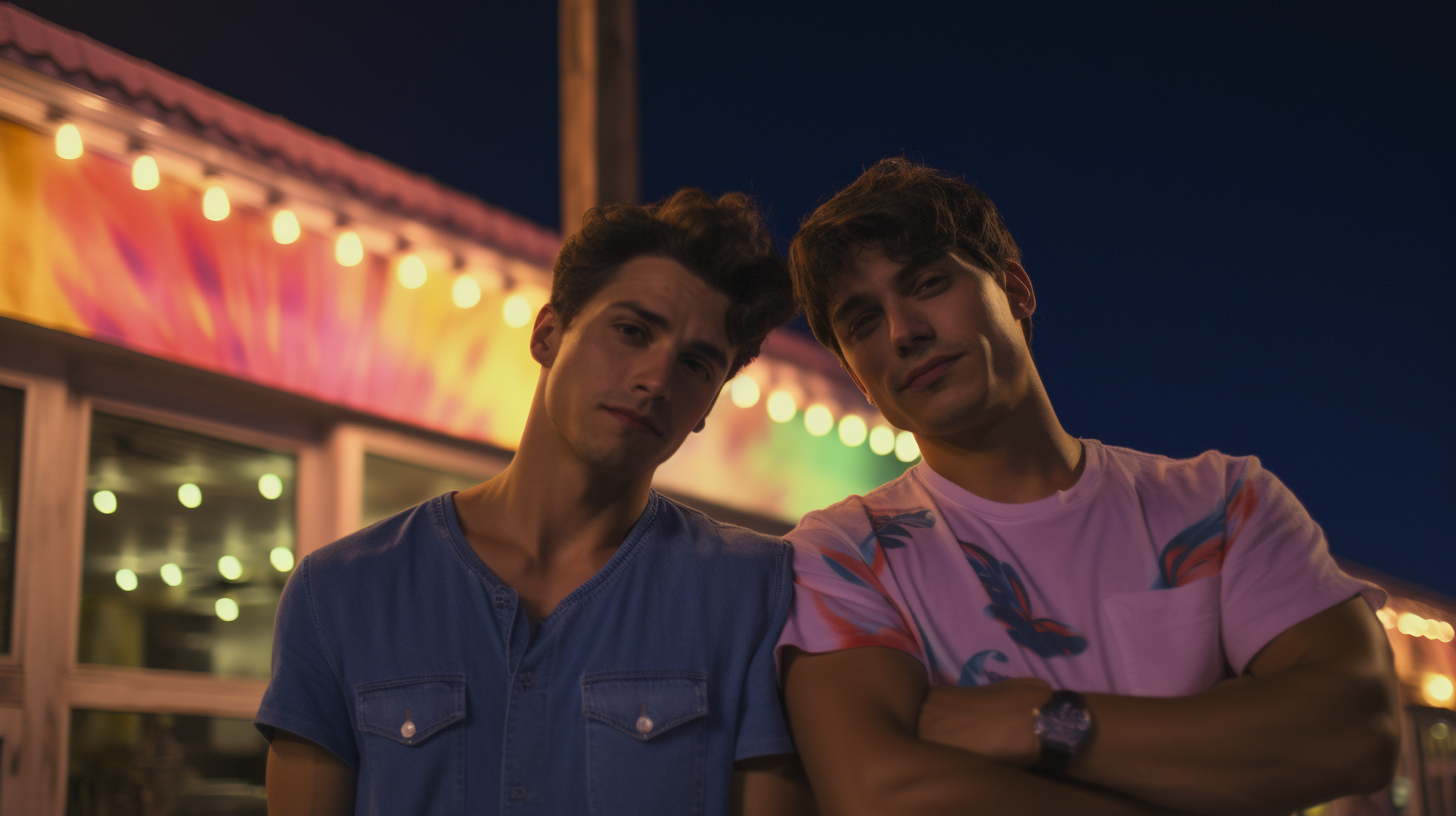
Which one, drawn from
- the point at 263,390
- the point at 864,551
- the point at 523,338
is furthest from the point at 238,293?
the point at 864,551

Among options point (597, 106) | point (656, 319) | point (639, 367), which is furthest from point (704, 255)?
point (597, 106)

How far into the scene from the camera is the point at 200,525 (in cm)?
420

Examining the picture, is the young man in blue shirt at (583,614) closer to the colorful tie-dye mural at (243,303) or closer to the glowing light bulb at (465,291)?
the colorful tie-dye mural at (243,303)

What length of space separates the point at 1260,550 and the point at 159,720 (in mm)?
3563

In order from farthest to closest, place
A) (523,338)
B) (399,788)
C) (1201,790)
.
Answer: (523,338), (399,788), (1201,790)

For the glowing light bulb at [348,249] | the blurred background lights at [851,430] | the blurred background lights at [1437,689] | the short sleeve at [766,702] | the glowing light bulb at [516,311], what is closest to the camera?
the short sleeve at [766,702]

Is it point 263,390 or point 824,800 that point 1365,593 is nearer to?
point 824,800

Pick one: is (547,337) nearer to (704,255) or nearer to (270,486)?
(704,255)

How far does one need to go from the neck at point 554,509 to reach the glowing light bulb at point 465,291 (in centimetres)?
295

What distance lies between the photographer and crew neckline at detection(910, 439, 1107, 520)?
6.85 feet

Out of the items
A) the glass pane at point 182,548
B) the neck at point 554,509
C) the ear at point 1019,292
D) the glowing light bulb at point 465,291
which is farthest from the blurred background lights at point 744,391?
the neck at point 554,509

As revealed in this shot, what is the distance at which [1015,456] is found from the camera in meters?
2.16

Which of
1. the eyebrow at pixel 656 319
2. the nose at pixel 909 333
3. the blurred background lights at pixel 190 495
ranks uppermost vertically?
the blurred background lights at pixel 190 495

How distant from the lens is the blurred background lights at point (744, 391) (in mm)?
6156
